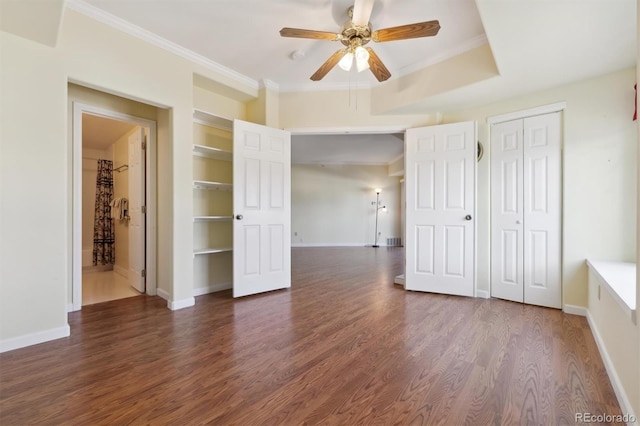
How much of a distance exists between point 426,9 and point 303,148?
4946mm

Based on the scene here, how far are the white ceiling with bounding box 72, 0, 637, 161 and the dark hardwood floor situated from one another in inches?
89.3

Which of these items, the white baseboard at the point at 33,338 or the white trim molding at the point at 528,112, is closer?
the white baseboard at the point at 33,338

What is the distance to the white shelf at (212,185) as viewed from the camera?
3.17 metres

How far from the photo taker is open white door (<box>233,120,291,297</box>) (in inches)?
128

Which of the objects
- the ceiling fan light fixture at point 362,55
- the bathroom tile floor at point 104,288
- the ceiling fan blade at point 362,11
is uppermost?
the ceiling fan blade at point 362,11

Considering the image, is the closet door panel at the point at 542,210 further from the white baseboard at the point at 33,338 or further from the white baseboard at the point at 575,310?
the white baseboard at the point at 33,338

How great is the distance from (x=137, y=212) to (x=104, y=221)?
1993 mm

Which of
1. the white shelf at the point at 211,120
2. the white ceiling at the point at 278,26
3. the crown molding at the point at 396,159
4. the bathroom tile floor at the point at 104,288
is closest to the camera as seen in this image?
the white ceiling at the point at 278,26

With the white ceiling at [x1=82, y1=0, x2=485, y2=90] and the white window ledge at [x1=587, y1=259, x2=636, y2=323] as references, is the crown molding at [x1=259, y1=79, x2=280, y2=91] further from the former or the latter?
the white window ledge at [x1=587, y1=259, x2=636, y2=323]

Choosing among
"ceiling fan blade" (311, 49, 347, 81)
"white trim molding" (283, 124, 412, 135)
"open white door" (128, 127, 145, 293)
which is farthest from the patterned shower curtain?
"ceiling fan blade" (311, 49, 347, 81)

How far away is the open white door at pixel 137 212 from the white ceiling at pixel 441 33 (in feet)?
4.91

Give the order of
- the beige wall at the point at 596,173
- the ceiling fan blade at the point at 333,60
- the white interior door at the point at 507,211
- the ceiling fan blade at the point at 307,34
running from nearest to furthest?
the ceiling fan blade at the point at 307,34
the ceiling fan blade at the point at 333,60
the beige wall at the point at 596,173
the white interior door at the point at 507,211

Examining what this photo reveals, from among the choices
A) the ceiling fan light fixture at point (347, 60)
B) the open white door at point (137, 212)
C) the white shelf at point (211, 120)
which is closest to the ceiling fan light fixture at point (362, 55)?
the ceiling fan light fixture at point (347, 60)

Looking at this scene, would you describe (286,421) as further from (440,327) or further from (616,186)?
(616,186)
